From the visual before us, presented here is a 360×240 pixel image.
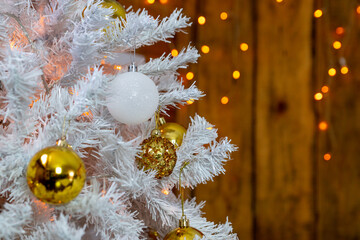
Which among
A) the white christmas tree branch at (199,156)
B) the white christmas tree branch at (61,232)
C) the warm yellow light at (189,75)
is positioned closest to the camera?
the white christmas tree branch at (61,232)

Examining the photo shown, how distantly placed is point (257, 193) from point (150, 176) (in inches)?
32.0

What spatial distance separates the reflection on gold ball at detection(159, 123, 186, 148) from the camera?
2.59 feet

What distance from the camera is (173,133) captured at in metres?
0.80

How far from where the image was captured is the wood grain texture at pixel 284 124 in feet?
4.37

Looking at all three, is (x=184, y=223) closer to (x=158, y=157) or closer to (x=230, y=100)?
(x=158, y=157)

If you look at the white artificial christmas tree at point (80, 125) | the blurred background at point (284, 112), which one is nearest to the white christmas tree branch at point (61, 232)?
the white artificial christmas tree at point (80, 125)

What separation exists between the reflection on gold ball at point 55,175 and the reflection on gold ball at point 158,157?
20cm

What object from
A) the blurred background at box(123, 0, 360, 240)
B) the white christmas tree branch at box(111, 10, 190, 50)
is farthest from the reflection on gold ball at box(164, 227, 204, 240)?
the blurred background at box(123, 0, 360, 240)

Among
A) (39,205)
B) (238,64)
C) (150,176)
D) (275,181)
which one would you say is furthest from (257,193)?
(39,205)

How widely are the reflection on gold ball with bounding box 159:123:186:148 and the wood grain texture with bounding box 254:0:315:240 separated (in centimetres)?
60

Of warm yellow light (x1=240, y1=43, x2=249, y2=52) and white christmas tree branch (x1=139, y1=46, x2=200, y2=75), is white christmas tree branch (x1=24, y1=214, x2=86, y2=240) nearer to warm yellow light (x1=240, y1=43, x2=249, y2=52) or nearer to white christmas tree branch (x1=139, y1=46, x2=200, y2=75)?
white christmas tree branch (x1=139, y1=46, x2=200, y2=75)

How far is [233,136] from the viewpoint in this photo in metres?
1.33

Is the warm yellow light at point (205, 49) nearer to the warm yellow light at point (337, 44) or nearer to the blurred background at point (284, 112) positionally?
the blurred background at point (284, 112)

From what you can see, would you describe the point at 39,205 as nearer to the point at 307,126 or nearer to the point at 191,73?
the point at 191,73
